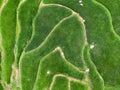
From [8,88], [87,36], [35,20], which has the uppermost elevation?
[35,20]

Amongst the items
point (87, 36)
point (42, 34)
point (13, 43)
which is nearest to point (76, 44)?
point (87, 36)

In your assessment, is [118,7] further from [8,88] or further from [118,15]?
[8,88]

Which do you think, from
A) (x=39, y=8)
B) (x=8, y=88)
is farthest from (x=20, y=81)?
(x=39, y=8)

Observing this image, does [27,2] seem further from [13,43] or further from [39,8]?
[13,43]

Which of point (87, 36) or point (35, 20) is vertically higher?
point (35, 20)

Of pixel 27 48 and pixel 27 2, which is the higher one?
pixel 27 2
